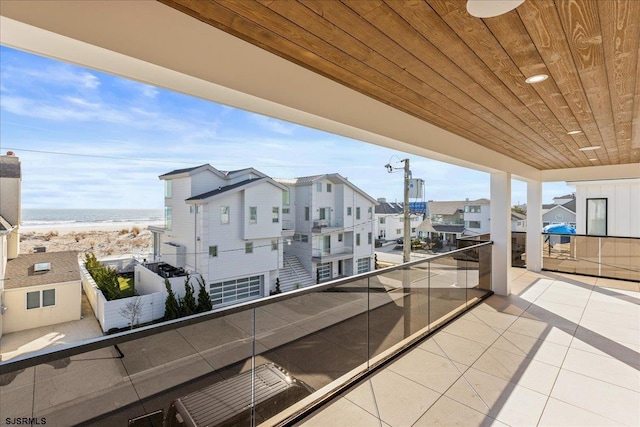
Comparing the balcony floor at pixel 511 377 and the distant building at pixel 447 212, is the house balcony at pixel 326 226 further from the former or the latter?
the distant building at pixel 447 212

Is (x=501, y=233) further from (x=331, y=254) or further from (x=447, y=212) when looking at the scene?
(x=447, y=212)

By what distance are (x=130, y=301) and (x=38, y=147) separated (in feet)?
10.2

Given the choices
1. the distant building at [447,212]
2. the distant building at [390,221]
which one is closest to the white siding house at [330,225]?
the distant building at [390,221]

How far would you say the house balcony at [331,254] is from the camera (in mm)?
11548

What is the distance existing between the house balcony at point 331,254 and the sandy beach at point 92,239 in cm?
683

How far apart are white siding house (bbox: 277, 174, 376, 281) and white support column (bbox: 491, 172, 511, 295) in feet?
19.1

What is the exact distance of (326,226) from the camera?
11531 mm

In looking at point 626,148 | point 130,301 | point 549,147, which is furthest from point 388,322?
point 626,148

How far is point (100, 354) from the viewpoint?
4.57ft

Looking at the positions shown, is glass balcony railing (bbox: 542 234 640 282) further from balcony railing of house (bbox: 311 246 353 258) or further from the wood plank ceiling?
balcony railing of house (bbox: 311 246 353 258)

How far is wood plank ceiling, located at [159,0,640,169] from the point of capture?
140 cm

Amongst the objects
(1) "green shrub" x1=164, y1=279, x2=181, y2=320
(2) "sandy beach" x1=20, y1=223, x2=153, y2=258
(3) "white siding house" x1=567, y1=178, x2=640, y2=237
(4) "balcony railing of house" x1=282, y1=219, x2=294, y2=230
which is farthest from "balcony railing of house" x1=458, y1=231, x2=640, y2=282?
(2) "sandy beach" x1=20, y1=223, x2=153, y2=258

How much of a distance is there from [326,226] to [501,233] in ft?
22.4

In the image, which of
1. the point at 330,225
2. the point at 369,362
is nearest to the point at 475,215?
the point at 330,225
